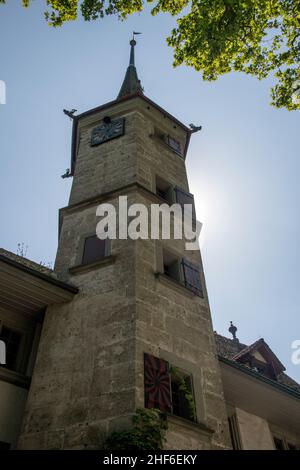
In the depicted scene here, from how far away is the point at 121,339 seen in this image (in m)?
7.98

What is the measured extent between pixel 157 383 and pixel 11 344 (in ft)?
10.4

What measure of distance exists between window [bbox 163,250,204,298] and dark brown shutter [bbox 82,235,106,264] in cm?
158

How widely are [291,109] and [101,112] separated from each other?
26.7 feet

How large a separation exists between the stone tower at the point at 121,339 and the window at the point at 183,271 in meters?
0.03

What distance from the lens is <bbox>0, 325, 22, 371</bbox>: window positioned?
859cm

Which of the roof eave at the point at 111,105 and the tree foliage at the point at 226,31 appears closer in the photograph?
the tree foliage at the point at 226,31

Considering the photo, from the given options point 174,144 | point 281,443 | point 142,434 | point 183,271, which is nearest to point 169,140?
point 174,144

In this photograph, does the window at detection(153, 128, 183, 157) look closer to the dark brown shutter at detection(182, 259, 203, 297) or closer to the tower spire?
the tower spire

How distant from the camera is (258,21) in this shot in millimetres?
Result: 10438

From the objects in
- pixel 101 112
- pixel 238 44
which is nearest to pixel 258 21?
pixel 238 44

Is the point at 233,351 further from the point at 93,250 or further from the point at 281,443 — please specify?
the point at 93,250

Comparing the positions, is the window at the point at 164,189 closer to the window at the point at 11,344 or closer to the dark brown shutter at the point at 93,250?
the dark brown shutter at the point at 93,250

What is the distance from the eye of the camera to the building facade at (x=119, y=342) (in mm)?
7238

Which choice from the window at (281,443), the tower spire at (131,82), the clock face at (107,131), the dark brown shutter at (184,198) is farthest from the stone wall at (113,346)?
the tower spire at (131,82)
